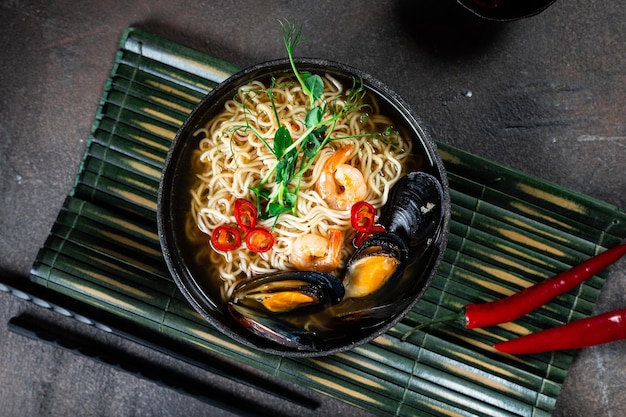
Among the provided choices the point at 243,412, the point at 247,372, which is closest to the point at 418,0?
the point at 247,372

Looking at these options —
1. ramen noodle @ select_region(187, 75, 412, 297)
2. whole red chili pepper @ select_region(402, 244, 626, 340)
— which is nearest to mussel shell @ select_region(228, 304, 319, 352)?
ramen noodle @ select_region(187, 75, 412, 297)

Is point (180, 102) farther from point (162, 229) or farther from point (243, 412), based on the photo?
point (243, 412)

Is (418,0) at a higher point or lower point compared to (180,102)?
higher

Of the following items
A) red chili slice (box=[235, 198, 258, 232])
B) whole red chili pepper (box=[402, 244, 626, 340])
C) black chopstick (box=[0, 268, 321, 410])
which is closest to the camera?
red chili slice (box=[235, 198, 258, 232])

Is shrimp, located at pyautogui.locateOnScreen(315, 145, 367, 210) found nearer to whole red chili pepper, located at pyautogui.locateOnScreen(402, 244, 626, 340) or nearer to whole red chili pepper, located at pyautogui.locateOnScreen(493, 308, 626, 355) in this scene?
whole red chili pepper, located at pyautogui.locateOnScreen(402, 244, 626, 340)

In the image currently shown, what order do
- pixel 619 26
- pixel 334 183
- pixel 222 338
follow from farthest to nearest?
1. pixel 619 26
2. pixel 222 338
3. pixel 334 183

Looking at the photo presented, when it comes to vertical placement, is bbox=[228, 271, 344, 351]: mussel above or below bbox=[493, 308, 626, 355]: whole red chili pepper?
below

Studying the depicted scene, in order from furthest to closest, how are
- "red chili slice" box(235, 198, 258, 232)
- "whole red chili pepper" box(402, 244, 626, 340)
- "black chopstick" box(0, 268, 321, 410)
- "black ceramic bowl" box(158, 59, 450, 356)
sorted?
"black chopstick" box(0, 268, 321, 410) → "whole red chili pepper" box(402, 244, 626, 340) → "red chili slice" box(235, 198, 258, 232) → "black ceramic bowl" box(158, 59, 450, 356)

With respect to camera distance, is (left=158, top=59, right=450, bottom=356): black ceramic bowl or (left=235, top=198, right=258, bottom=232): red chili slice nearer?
(left=158, top=59, right=450, bottom=356): black ceramic bowl

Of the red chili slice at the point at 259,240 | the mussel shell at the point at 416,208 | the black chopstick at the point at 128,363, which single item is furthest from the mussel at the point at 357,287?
the black chopstick at the point at 128,363
